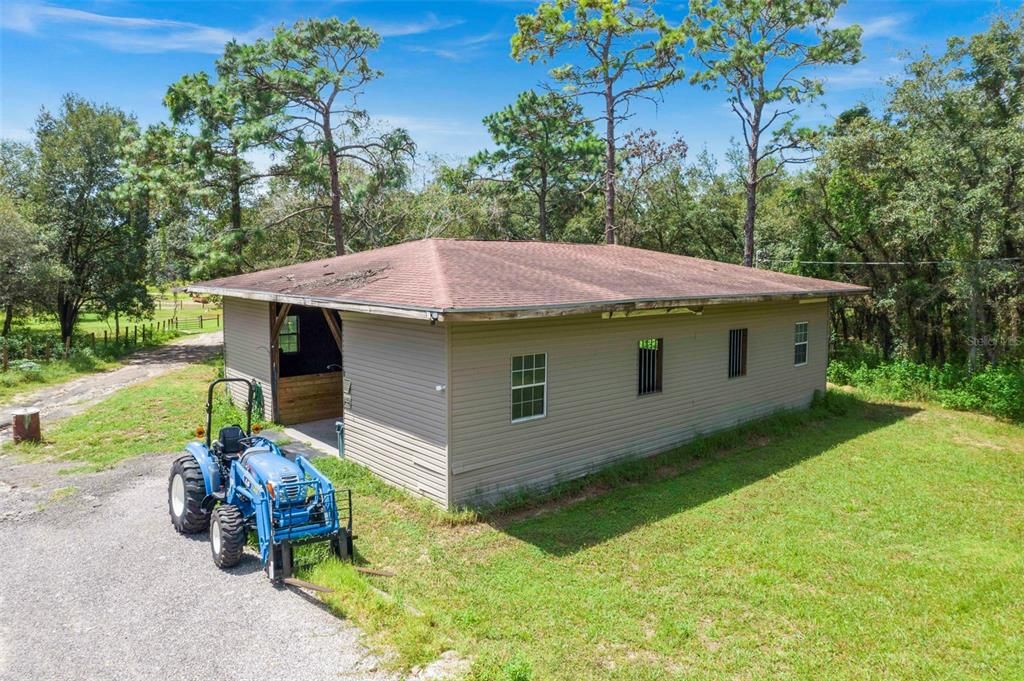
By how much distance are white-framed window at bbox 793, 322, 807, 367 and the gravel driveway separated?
40.2 ft

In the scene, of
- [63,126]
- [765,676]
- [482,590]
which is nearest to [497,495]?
[482,590]

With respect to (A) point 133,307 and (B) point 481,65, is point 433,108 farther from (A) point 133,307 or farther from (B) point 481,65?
(A) point 133,307

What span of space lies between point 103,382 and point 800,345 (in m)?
18.9

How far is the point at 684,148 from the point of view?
86.8 feet

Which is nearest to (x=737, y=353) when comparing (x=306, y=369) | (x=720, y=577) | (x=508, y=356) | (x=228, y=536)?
(x=508, y=356)

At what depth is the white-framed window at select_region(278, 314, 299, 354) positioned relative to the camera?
1309 centimetres

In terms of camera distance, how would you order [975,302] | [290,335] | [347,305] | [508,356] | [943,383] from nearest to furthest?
[508,356] < [347,305] < [290,335] < [975,302] < [943,383]

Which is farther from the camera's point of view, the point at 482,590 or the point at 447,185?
the point at 447,185

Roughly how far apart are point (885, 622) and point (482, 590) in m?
3.69

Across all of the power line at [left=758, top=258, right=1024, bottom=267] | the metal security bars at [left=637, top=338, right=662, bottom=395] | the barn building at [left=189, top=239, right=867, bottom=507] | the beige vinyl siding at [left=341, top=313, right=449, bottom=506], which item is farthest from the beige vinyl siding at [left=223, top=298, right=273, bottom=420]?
the power line at [left=758, top=258, right=1024, bottom=267]

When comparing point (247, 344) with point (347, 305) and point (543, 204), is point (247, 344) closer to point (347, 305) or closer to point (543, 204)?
point (347, 305)

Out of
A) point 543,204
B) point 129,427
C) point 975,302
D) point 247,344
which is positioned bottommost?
point 129,427

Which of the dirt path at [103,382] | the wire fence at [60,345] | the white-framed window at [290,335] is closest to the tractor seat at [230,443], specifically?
the white-framed window at [290,335]

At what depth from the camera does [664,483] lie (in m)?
9.32
